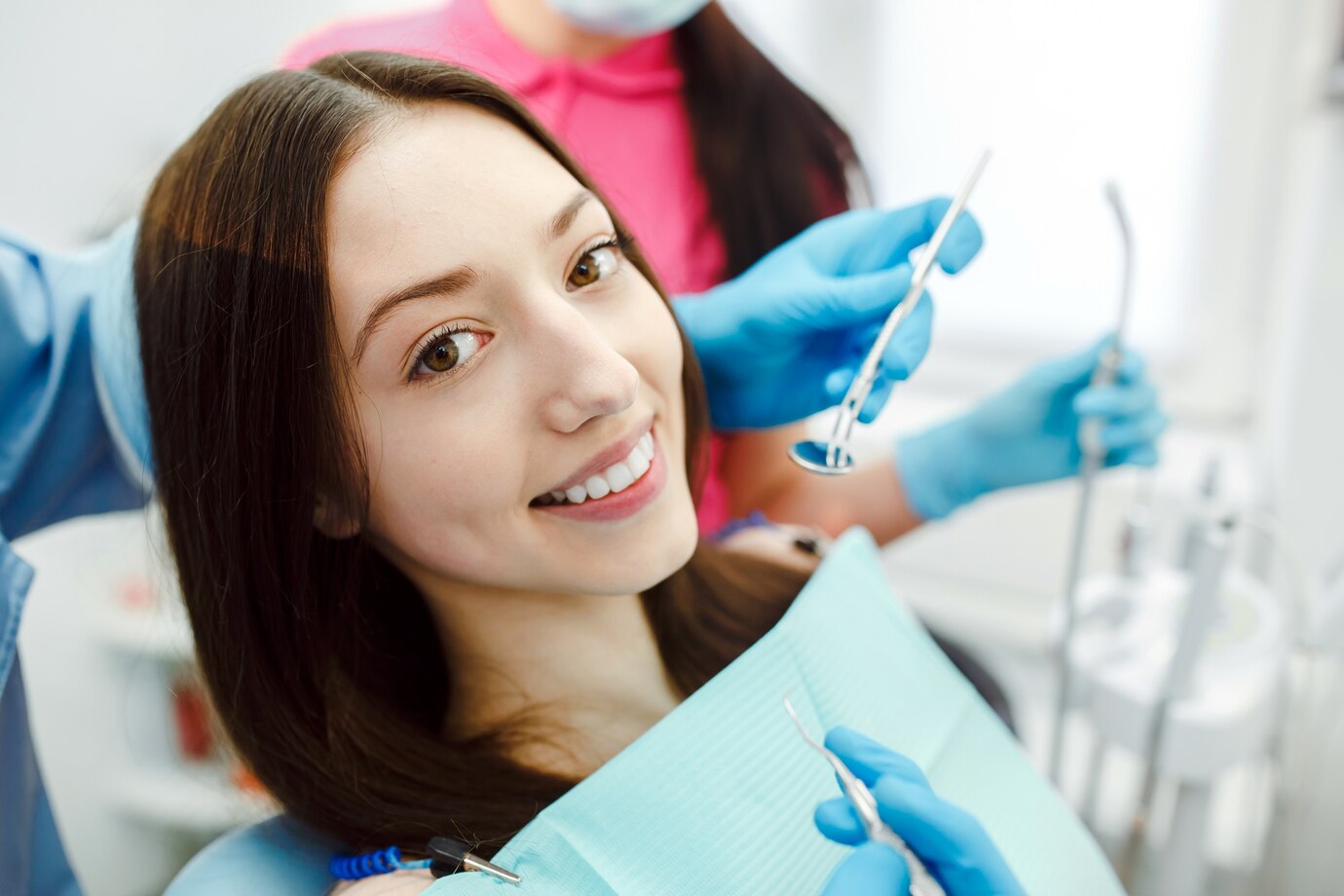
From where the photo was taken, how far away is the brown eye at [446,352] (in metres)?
0.68

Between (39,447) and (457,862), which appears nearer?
(457,862)

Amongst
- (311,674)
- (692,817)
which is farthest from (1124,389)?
(311,674)

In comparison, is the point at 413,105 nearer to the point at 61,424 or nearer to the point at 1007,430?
the point at 61,424

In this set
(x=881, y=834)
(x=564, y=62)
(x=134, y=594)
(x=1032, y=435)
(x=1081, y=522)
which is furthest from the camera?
(x=134, y=594)

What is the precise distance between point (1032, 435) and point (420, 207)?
0.72 meters

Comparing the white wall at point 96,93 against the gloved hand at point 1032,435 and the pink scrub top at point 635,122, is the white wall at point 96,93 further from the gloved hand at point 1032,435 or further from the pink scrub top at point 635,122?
the gloved hand at point 1032,435

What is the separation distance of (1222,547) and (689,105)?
813mm

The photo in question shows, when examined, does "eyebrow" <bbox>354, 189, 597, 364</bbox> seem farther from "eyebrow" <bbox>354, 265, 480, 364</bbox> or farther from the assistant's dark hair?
the assistant's dark hair

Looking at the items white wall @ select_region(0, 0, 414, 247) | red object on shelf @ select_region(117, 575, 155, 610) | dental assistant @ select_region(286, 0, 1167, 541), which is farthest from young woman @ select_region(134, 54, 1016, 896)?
red object on shelf @ select_region(117, 575, 155, 610)

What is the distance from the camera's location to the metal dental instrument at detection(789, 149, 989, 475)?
0.73m

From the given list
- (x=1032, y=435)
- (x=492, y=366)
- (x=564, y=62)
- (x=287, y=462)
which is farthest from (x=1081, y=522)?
(x=564, y=62)

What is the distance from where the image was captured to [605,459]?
0.72 meters

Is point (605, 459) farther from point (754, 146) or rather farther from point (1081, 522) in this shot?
point (754, 146)

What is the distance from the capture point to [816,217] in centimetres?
129
